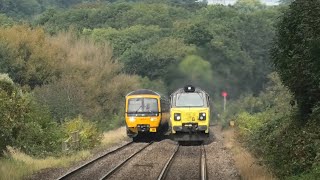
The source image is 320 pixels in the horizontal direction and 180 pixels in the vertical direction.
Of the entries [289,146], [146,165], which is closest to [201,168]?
[146,165]

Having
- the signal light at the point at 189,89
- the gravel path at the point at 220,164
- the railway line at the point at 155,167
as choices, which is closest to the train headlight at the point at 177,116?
the signal light at the point at 189,89

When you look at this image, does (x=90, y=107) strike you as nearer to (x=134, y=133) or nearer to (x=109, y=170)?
(x=134, y=133)

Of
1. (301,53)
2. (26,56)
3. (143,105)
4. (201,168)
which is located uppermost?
(301,53)

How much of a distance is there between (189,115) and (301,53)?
40.3 feet

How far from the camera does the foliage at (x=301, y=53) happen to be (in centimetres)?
1223

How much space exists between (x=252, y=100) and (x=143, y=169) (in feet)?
94.6

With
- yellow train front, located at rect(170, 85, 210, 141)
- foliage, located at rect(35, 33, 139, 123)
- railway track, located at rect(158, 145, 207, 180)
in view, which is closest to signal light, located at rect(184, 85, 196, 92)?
yellow train front, located at rect(170, 85, 210, 141)

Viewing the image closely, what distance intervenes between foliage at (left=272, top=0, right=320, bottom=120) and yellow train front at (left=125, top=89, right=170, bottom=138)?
14.0 m

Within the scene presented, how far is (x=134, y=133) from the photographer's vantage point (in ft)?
96.1

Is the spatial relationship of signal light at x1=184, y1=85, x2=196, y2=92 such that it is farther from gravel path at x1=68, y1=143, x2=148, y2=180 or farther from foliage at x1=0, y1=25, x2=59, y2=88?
foliage at x1=0, y1=25, x2=59, y2=88

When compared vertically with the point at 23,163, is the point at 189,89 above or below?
above

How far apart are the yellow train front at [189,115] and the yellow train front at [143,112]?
2448mm

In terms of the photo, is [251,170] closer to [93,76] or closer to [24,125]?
[24,125]

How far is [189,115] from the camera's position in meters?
24.7
